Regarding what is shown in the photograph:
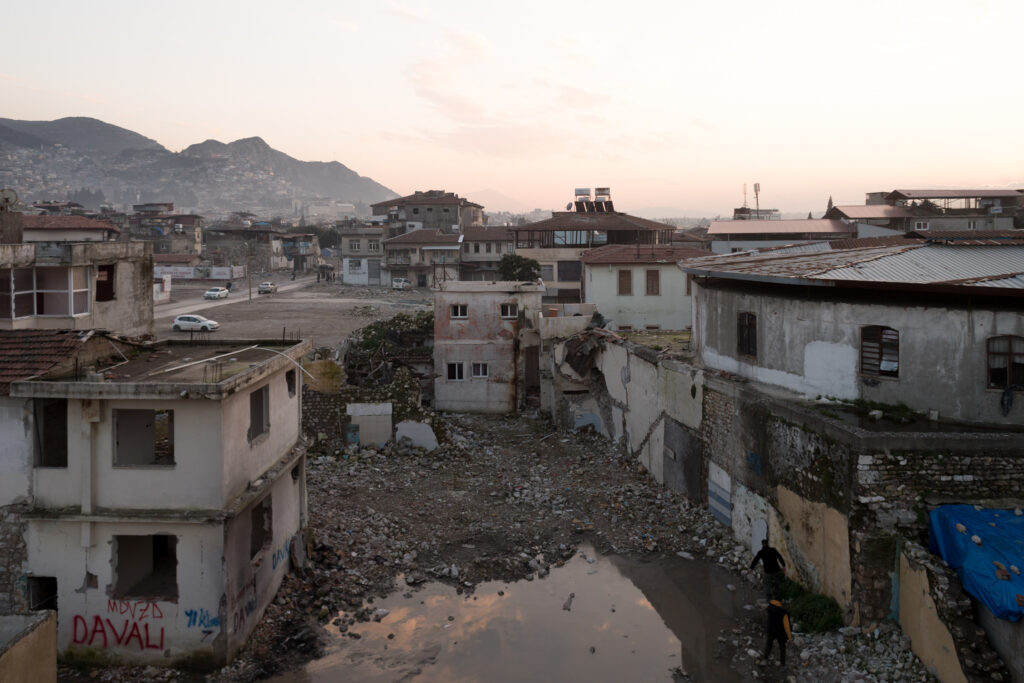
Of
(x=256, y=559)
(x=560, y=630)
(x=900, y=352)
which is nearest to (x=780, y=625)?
(x=560, y=630)

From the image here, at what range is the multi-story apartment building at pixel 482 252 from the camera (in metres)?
69.3

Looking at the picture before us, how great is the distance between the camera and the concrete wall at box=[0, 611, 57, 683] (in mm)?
7355

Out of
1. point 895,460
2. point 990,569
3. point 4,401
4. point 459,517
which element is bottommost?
point 459,517

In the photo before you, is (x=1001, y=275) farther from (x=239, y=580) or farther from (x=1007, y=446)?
(x=239, y=580)

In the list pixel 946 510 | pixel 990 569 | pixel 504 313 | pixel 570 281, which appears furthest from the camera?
pixel 570 281

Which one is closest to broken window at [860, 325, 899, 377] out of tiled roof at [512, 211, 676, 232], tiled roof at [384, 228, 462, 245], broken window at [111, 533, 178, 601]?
broken window at [111, 533, 178, 601]

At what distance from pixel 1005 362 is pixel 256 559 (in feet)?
41.7

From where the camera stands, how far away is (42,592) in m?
11.3

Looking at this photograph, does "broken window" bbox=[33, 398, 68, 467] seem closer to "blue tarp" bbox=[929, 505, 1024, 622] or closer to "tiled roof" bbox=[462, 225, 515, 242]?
"blue tarp" bbox=[929, 505, 1024, 622]

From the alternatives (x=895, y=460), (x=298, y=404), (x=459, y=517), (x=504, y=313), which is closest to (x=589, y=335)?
(x=504, y=313)

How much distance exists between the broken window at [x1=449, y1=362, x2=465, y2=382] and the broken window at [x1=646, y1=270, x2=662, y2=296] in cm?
1023

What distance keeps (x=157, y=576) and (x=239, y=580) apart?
2209 mm

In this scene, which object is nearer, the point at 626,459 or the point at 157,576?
the point at 157,576

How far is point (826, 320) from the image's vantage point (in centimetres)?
1430
